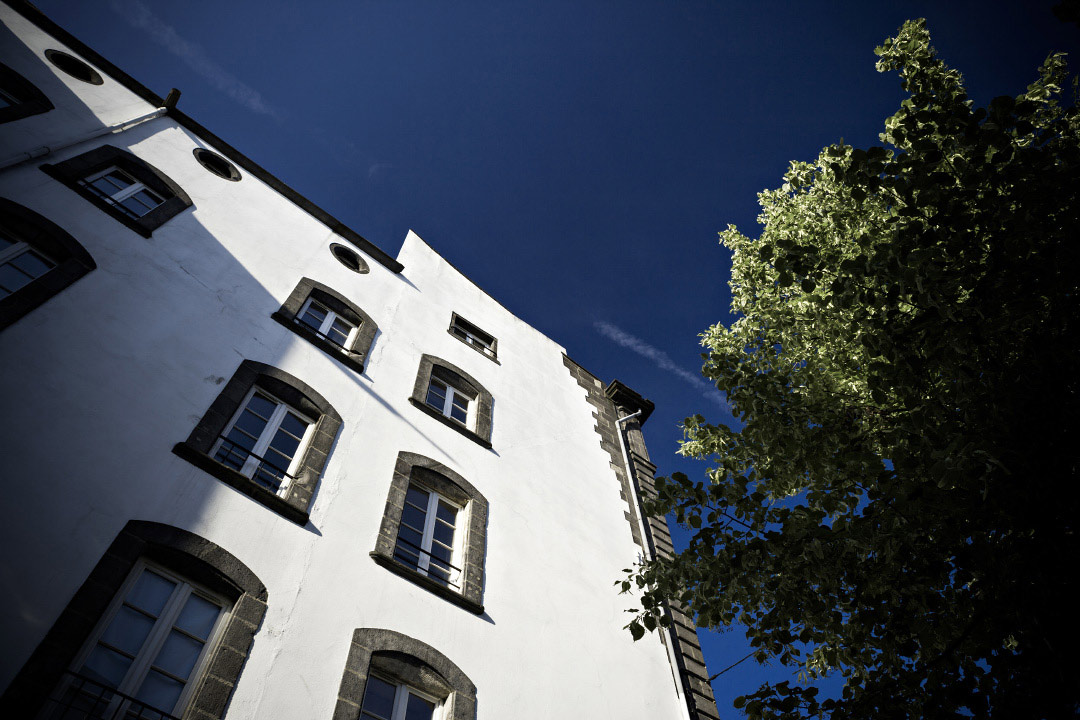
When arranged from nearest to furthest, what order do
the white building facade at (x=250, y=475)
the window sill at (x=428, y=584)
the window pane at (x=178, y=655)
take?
the window pane at (x=178, y=655)
the white building facade at (x=250, y=475)
the window sill at (x=428, y=584)

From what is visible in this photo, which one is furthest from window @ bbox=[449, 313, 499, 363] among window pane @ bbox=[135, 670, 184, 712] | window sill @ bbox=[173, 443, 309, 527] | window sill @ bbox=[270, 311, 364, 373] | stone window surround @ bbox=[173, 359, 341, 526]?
window pane @ bbox=[135, 670, 184, 712]

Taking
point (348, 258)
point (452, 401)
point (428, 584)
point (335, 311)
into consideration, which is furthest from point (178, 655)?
point (348, 258)

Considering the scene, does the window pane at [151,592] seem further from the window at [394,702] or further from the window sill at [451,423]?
the window sill at [451,423]

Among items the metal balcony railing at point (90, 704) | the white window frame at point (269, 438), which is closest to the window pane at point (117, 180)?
the white window frame at point (269, 438)

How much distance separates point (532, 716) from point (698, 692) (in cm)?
349

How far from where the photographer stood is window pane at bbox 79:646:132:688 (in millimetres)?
4988

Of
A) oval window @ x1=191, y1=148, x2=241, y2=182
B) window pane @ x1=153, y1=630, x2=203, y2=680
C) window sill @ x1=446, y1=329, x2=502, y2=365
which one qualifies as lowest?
window pane @ x1=153, y1=630, x2=203, y2=680

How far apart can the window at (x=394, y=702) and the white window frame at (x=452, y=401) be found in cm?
531

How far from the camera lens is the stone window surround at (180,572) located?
460 centimetres

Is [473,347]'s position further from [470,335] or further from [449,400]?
[449,400]

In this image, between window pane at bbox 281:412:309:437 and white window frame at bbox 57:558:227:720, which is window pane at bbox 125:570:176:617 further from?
window pane at bbox 281:412:309:437

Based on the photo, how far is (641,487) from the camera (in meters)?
13.8

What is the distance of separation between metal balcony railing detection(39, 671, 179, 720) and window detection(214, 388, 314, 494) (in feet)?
8.65

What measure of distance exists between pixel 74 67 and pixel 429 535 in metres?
12.6
